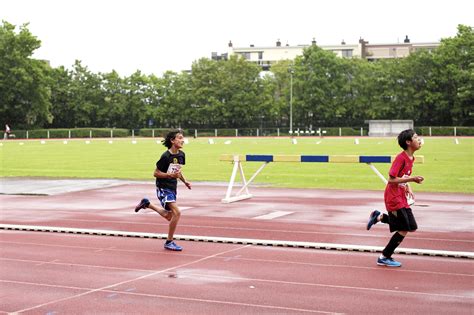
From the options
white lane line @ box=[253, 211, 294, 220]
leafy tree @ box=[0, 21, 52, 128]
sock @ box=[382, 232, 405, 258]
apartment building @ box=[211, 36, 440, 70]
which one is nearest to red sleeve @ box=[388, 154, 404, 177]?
sock @ box=[382, 232, 405, 258]

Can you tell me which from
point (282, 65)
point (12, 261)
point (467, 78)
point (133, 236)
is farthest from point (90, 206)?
point (282, 65)

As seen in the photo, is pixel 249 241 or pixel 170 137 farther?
pixel 249 241

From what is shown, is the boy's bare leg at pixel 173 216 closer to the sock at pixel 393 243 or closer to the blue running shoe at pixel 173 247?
the blue running shoe at pixel 173 247

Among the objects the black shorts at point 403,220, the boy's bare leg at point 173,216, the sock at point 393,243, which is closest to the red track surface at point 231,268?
the sock at point 393,243

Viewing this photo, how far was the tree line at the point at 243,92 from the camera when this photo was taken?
85.6 meters

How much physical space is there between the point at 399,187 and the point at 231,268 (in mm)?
2328

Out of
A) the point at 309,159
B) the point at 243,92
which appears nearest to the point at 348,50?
the point at 243,92

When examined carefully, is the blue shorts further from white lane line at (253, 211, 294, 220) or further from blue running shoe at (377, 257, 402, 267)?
white lane line at (253, 211, 294, 220)

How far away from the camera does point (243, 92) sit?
9375cm

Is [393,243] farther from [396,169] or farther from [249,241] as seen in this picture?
[249,241]

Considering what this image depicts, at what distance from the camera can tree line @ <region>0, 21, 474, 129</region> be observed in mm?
85562

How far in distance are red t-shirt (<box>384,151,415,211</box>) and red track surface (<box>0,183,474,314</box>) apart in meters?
0.82

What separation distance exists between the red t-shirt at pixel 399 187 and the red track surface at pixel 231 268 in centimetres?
82

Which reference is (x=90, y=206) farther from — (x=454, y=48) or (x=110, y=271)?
(x=454, y=48)
